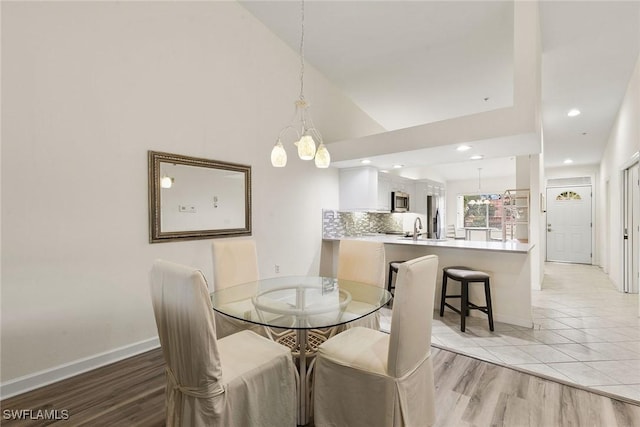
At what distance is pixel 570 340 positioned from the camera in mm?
2873

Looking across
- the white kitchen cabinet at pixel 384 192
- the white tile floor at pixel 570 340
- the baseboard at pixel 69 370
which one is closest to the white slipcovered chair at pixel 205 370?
the baseboard at pixel 69 370

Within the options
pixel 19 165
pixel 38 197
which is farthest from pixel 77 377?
pixel 19 165

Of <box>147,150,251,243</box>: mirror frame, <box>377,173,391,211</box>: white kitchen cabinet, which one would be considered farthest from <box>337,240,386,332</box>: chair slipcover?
<box>377,173,391,211</box>: white kitchen cabinet

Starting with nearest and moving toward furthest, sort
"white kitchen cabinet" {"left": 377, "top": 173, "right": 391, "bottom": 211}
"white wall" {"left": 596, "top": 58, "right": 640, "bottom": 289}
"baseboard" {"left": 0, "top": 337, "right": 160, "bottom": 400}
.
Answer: "baseboard" {"left": 0, "top": 337, "right": 160, "bottom": 400}
"white wall" {"left": 596, "top": 58, "right": 640, "bottom": 289}
"white kitchen cabinet" {"left": 377, "top": 173, "right": 391, "bottom": 211}

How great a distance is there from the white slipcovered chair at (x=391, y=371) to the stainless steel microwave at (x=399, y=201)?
4.35m

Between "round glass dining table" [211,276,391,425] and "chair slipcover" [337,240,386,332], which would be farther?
"chair slipcover" [337,240,386,332]

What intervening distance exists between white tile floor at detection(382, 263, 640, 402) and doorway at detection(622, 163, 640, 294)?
0.83ft

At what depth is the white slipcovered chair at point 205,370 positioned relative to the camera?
4.30 feet

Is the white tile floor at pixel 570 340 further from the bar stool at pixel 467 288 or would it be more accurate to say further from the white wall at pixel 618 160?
the white wall at pixel 618 160

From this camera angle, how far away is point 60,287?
7.50 feet

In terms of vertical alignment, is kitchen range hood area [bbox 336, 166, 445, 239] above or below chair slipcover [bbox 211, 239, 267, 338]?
above

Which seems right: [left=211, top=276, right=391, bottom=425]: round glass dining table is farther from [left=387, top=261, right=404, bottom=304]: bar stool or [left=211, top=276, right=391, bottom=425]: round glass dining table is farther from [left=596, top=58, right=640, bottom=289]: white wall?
[left=596, top=58, right=640, bottom=289]: white wall

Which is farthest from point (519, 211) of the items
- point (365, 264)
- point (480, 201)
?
point (365, 264)

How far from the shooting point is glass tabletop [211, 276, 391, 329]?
1.73 metres
